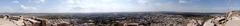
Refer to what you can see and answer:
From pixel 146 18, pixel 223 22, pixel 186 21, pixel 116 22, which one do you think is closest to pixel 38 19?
pixel 116 22

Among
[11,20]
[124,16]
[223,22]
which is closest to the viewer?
[223,22]

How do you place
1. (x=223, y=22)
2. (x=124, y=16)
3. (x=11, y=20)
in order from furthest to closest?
(x=11, y=20)
(x=124, y=16)
(x=223, y=22)

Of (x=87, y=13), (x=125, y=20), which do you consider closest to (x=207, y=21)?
(x=125, y=20)

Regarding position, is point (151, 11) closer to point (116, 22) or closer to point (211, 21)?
point (116, 22)

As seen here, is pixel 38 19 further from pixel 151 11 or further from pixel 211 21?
pixel 211 21

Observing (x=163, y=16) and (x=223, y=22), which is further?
(x=163, y=16)

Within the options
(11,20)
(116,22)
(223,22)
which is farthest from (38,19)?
(223,22)

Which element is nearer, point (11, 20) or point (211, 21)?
point (211, 21)

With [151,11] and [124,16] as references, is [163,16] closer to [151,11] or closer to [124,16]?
[151,11]
